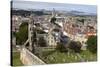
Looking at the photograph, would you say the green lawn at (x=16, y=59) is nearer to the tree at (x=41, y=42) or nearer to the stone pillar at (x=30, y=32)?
the stone pillar at (x=30, y=32)

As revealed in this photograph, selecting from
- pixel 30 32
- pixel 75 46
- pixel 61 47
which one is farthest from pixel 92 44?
pixel 30 32

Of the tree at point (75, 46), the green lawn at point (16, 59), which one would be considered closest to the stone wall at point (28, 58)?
the green lawn at point (16, 59)

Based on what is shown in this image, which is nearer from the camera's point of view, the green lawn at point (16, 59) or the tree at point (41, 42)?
the green lawn at point (16, 59)

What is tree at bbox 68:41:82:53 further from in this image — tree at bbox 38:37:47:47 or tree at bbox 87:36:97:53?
tree at bbox 38:37:47:47

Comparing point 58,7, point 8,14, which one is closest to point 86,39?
point 58,7

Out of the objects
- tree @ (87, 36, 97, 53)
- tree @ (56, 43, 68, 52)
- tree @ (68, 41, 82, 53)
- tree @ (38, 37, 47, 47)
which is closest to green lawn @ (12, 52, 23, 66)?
tree @ (38, 37, 47, 47)

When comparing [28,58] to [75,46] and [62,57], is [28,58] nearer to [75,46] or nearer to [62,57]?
[62,57]
